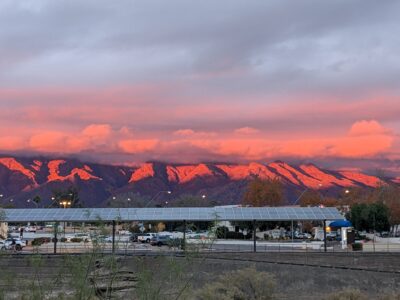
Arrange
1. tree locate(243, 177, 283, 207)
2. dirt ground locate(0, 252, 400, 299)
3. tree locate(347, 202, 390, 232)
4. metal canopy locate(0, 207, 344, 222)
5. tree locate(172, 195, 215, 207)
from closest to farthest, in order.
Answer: dirt ground locate(0, 252, 400, 299) → metal canopy locate(0, 207, 344, 222) → tree locate(347, 202, 390, 232) → tree locate(243, 177, 283, 207) → tree locate(172, 195, 215, 207)

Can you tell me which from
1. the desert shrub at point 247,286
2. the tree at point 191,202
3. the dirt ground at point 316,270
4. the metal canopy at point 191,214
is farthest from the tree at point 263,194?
the desert shrub at point 247,286

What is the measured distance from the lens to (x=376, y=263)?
4831cm

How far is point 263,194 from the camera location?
402 feet

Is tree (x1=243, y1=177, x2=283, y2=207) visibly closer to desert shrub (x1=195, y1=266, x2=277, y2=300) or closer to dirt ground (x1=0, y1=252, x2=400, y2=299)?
dirt ground (x1=0, y1=252, x2=400, y2=299)

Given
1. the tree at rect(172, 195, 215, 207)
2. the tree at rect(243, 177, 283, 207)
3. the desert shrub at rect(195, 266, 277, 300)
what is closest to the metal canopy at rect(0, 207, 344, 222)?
the desert shrub at rect(195, 266, 277, 300)

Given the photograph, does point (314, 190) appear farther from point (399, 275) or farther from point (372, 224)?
point (399, 275)

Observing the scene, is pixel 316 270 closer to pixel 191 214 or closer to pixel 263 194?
pixel 191 214

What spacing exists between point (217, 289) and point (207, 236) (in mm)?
15527

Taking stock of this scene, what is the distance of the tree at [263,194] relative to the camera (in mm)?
122562

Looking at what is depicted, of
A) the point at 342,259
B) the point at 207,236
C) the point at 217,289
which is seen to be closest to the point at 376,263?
the point at 342,259

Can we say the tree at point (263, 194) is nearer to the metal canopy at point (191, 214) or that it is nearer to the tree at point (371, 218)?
the tree at point (371, 218)

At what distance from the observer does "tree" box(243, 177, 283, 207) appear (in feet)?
402

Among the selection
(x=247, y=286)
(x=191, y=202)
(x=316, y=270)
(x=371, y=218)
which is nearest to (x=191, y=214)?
(x=316, y=270)

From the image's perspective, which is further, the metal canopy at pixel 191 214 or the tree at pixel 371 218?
the tree at pixel 371 218
